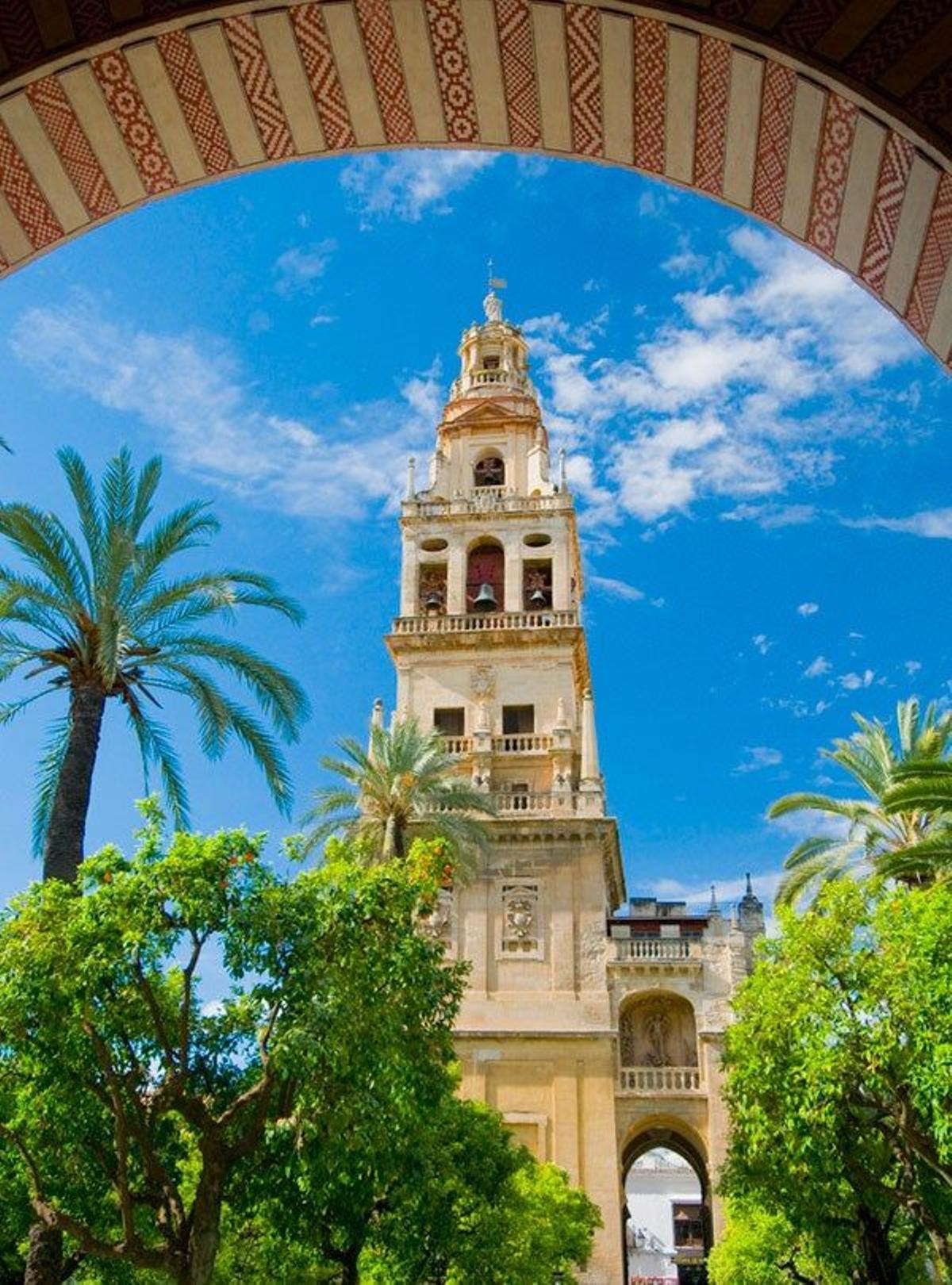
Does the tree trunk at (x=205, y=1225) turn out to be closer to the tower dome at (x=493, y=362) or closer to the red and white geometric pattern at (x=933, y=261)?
the red and white geometric pattern at (x=933, y=261)

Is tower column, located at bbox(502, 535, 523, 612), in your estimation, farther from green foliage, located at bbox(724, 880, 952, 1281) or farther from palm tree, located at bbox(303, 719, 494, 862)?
green foliage, located at bbox(724, 880, 952, 1281)

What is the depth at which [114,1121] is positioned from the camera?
13852 millimetres

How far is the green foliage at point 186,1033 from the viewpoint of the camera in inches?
511

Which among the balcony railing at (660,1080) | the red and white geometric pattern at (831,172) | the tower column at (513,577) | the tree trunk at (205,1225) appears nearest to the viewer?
the red and white geometric pattern at (831,172)

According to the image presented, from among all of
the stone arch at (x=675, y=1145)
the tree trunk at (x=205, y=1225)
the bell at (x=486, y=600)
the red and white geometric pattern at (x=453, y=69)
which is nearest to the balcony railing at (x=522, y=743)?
the bell at (x=486, y=600)

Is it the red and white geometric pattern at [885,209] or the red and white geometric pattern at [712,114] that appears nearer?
the red and white geometric pattern at [885,209]

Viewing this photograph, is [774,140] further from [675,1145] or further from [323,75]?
[675,1145]

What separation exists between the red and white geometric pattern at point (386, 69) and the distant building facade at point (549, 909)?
25.7 meters

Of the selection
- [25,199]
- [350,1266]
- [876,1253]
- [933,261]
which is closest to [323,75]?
[25,199]

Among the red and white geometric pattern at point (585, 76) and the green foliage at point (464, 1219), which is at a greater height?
the red and white geometric pattern at point (585, 76)

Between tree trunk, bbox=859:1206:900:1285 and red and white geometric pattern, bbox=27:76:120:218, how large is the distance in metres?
19.8

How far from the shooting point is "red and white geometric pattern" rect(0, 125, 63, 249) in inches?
166

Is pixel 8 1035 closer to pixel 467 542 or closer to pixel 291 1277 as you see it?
pixel 291 1277

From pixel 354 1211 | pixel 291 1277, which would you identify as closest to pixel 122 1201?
pixel 354 1211
